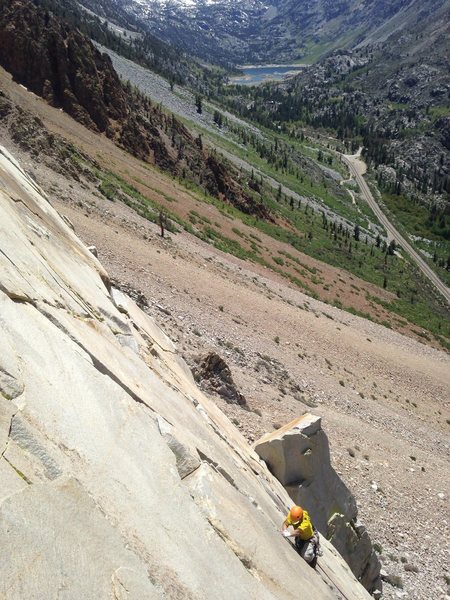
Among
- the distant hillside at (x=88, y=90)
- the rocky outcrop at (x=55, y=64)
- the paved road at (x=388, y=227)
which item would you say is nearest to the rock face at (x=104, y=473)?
the rocky outcrop at (x=55, y=64)

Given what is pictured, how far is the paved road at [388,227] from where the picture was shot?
95.4 m

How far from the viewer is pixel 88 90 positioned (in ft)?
194

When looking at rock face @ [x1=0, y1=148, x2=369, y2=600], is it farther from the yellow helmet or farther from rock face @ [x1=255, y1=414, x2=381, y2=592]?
rock face @ [x1=255, y1=414, x2=381, y2=592]

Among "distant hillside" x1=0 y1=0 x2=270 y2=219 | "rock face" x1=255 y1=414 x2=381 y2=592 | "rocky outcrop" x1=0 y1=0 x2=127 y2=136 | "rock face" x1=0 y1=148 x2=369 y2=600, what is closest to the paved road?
"distant hillside" x1=0 y1=0 x2=270 y2=219

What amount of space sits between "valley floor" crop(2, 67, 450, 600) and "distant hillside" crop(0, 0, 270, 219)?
25714 millimetres

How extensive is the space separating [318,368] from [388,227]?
366 ft

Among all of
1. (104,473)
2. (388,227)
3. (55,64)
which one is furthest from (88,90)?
(388,227)

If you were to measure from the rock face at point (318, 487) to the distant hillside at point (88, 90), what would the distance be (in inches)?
2132

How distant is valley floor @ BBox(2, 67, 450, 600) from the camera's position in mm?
17938

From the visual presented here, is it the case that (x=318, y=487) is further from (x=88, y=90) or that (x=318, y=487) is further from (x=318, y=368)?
(x=88, y=90)

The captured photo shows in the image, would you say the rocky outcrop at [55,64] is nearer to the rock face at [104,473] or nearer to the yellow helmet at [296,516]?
the rock face at [104,473]

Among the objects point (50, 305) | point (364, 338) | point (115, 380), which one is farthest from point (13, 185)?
point (364, 338)

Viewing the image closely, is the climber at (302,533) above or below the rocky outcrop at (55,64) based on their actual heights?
below

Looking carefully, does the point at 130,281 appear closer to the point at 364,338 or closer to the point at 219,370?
the point at 219,370
